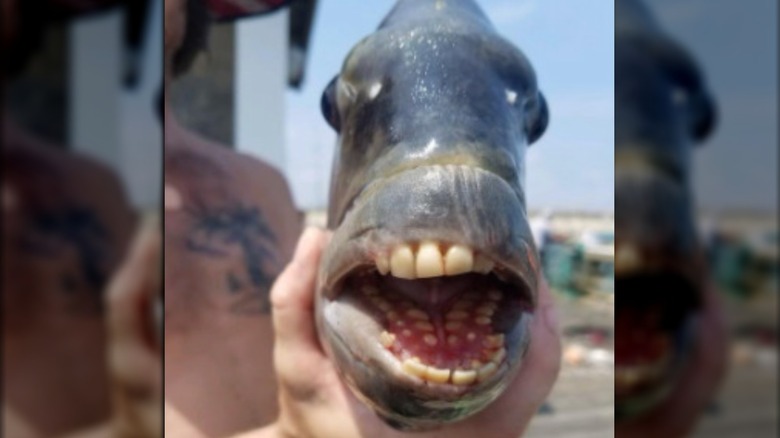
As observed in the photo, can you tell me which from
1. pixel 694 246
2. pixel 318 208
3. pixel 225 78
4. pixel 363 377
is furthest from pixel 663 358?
pixel 225 78

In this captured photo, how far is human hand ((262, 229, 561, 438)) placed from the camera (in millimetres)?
658

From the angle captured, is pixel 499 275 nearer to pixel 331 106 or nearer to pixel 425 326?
pixel 425 326

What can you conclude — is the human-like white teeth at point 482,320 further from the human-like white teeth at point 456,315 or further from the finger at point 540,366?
the finger at point 540,366

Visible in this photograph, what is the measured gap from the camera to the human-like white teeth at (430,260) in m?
0.48

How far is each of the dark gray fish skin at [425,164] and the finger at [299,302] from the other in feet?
0.16

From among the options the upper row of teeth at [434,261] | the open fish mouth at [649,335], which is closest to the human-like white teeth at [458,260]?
the upper row of teeth at [434,261]

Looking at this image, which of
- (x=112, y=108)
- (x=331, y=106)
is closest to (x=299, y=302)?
(x=331, y=106)

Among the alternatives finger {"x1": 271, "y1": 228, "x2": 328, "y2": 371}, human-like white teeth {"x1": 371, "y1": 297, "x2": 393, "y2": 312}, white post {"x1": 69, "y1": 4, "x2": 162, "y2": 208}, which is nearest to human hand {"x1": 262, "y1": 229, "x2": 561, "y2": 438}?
finger {"x1": 271, "y1": 228, "x2": 328, "y2": 371}

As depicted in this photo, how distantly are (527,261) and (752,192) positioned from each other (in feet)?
0.68

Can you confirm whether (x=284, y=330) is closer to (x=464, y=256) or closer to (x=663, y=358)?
(x=464, y=256)

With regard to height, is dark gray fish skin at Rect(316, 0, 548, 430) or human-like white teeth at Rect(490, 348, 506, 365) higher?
dark gray fish skin at Rect(316, 0, 548, 430)

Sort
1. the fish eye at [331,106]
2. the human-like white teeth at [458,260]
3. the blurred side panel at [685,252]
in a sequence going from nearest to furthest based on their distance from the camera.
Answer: the blurred side panel at [685,252] < the human-like white teeth at [458,260] < the fish eye at [331,106]

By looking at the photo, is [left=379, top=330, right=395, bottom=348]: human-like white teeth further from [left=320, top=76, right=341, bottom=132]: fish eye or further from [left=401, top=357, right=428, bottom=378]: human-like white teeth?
[left=320, top=76, right=341, bottom=132]: fish eye

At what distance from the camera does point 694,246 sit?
32cm
